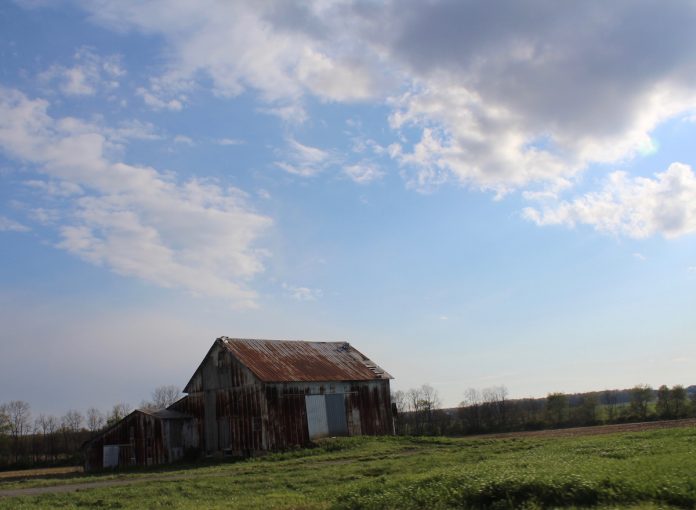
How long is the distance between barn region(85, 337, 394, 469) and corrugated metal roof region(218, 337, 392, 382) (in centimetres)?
9

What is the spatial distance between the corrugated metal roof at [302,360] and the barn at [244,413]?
0.09 m

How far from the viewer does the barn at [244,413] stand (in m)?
37.4

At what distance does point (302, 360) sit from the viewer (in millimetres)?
43344

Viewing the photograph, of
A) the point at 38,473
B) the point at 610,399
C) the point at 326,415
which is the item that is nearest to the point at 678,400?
the point at 610,399

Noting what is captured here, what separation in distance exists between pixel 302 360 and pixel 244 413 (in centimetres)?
684

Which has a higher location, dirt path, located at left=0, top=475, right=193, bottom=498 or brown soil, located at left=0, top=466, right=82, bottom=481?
dirt path, located at left=0, top=475, right=193, bottom=498

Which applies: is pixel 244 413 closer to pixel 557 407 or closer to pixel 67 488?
pixel 67 488

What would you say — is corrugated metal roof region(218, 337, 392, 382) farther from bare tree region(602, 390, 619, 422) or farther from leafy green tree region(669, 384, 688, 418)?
bare tree region(602, 390, 619, 422)

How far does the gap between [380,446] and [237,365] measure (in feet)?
34.2

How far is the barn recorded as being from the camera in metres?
37.4

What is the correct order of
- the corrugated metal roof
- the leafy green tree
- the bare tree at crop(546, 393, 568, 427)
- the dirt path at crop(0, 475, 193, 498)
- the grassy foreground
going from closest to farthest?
the grassy foreground
the dirt path at crop(0, 475, 193, 498)
the corrugated metal roof
the leafy green tree
the bare tree at crop(546, 393, 568, 427)

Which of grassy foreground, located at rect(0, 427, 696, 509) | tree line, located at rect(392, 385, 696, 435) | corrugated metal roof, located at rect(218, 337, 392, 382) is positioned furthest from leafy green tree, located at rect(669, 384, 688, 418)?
grassy foreground, located at rect(0, 427, 696, 509)

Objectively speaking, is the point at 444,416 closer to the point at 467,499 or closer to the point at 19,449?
the point at 19,449

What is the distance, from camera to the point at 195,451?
39.5 m
